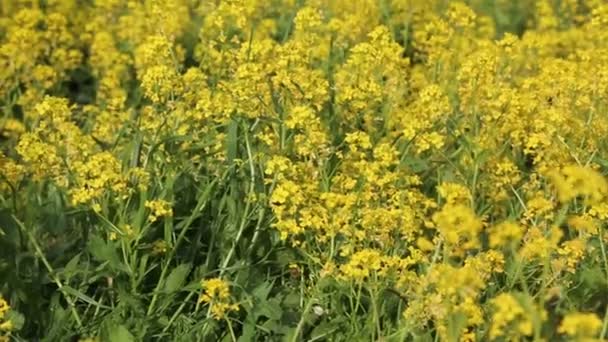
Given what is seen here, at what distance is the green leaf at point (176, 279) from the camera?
382cm

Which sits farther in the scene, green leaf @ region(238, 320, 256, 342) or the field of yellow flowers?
green leaf @ region(238, 320, 256, 342)

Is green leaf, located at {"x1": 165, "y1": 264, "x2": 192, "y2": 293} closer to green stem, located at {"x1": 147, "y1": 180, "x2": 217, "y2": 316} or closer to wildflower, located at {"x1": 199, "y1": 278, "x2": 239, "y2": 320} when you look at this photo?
green stem, located at {"x1": 147, "y1": 180, "x2": 217, "y2": 316}

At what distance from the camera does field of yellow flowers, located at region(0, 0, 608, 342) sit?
11.8 feet

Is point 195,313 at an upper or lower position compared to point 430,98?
lower

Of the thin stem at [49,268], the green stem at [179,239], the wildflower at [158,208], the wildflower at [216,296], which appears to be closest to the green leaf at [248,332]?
the wildflower at [216,296]

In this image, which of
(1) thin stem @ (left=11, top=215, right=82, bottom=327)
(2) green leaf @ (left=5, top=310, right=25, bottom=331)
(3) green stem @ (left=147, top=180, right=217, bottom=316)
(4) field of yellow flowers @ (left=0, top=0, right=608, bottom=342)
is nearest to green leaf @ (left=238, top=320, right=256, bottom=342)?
(4) field of yellow flowers @ (left=0, top=0, right=608, bottom=342)

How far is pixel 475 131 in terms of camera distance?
4488 mm

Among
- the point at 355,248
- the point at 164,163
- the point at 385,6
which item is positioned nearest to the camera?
the point at 355,248

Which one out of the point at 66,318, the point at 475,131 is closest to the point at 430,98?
the point at 475,131

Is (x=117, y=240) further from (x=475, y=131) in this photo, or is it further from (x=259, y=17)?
(x=259, y=17)

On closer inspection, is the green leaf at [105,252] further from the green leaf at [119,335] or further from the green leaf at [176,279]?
the green leaf at [119,335]

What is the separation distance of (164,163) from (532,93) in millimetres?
1360

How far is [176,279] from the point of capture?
3.83 metres

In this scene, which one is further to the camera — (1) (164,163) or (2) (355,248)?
(1) (164,163)
